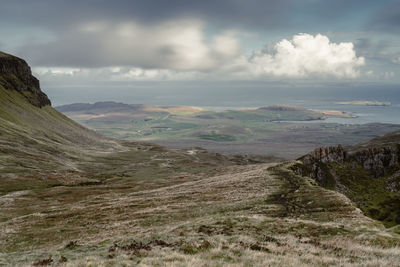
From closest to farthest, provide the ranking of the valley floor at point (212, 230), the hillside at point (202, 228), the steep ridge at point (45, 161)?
1. the valley floor at point (212, 230)
2. the hillside at point (202, 228)
3. the steep ridge at point (45, 161)

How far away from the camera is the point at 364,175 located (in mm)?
85062

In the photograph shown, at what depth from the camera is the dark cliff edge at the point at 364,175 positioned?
63.2m

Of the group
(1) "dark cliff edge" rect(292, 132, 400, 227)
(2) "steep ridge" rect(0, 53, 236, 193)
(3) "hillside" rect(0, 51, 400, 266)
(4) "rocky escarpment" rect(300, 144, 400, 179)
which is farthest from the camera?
(2) "steep ridge" rect(0, 53, 236, 193)

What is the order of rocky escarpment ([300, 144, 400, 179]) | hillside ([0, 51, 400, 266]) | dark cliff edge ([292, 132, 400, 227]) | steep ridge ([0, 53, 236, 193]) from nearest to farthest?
1. hillside ([0, 51, 400, 266])
2. dark cliff edge ([292, 132, 400, 227])
3. rocky escarpment ([300, 144, 400, 179])
4. steep ridge ([0, 53, 236, 193])

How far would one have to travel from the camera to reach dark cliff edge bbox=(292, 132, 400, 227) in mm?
63244

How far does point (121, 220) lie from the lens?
43062 mm

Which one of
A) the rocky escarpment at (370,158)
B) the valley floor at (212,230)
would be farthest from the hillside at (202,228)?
the rocky escarpment at (370,158)

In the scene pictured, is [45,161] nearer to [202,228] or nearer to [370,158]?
[202,228]

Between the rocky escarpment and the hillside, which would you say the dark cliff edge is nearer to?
the rocky escarpment

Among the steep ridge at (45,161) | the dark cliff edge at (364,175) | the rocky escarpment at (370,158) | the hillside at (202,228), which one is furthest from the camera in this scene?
the steep ridge at (45,161)

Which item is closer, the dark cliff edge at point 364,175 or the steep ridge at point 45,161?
the dark cliff edge at point 364,175

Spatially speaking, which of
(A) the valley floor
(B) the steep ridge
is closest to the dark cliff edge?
(A) the valley floor

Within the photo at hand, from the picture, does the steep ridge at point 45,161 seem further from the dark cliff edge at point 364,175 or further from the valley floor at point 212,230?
the dark cliff edge at point 364,175

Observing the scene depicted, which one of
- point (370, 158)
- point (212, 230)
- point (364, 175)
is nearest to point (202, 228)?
point (212, 230)
